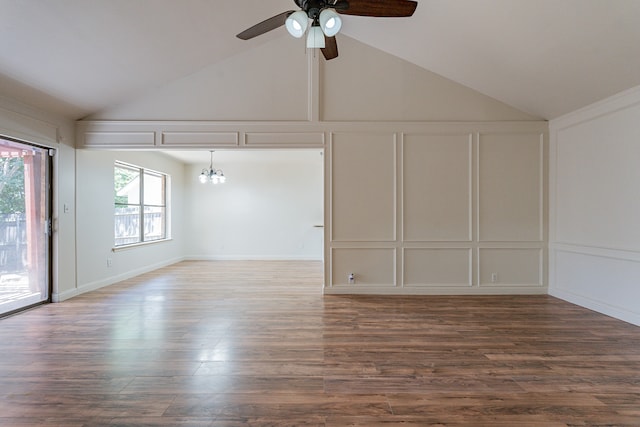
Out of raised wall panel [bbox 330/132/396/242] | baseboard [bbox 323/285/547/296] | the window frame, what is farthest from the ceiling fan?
the window frame

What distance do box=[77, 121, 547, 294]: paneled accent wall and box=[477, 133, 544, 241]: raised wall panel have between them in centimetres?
1

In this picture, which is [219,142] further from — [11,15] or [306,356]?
[306,356]

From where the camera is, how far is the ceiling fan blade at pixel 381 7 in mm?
2244

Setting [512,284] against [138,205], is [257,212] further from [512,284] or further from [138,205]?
[512,284]

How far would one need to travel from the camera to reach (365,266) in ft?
14.9

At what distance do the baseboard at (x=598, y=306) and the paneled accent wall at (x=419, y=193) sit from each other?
0.28 m

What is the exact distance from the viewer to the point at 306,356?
8.49 feet

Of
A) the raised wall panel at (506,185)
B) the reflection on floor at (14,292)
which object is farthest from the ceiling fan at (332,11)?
the reflection on floor at (14,292)

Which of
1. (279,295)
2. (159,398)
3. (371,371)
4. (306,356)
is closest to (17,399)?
(159,398)

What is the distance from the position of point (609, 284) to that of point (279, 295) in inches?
159

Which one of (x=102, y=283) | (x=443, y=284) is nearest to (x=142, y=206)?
(x=102, y=283)

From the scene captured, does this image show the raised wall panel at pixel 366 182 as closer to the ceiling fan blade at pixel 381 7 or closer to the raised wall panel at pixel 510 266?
the raised wall panel at pixel 510 266

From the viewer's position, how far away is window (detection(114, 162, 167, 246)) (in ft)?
18.7

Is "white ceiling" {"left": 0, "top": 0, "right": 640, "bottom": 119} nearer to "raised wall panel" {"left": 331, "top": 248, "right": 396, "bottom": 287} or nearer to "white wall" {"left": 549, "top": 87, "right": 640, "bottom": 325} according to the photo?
"white wall" {"left": 549, "top": 87, "right": 640, "bottom": 325}
